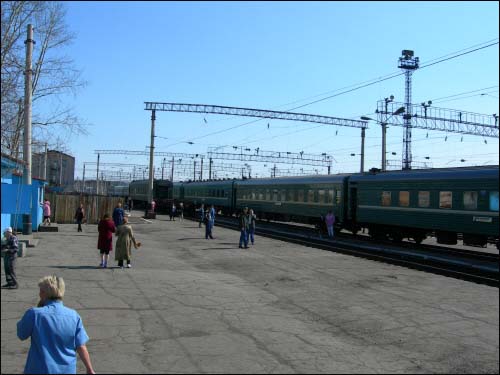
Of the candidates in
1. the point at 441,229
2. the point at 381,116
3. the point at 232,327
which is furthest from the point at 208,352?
the point at 381,116

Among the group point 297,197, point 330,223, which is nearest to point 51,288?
point 330,223

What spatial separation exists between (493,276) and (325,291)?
229 inches

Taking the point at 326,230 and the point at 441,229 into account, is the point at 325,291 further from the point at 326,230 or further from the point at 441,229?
the point at 326,230

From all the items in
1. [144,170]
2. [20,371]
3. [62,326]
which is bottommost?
[20,371]

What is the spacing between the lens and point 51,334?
3.95m

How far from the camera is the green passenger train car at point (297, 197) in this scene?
26.0 meters

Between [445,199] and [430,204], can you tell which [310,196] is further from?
[445,199]

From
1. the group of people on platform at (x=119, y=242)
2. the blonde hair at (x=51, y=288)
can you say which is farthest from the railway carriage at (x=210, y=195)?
the blonde hair at (x=51, y=288)

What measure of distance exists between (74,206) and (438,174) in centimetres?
1990

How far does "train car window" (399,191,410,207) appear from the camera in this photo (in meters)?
20.6

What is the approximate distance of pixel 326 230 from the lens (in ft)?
88.6

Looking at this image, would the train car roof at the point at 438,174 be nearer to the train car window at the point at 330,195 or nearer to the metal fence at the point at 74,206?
the train car window at the point at 330,195

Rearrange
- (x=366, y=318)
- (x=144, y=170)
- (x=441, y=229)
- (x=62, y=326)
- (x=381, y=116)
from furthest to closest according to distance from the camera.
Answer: (x=144, y=170) → (x=381, y=116) → (x=441, y=229) → (x=366, y=318) → (x=62, y=326)

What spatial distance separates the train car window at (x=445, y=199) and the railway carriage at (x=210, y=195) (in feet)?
78.3
